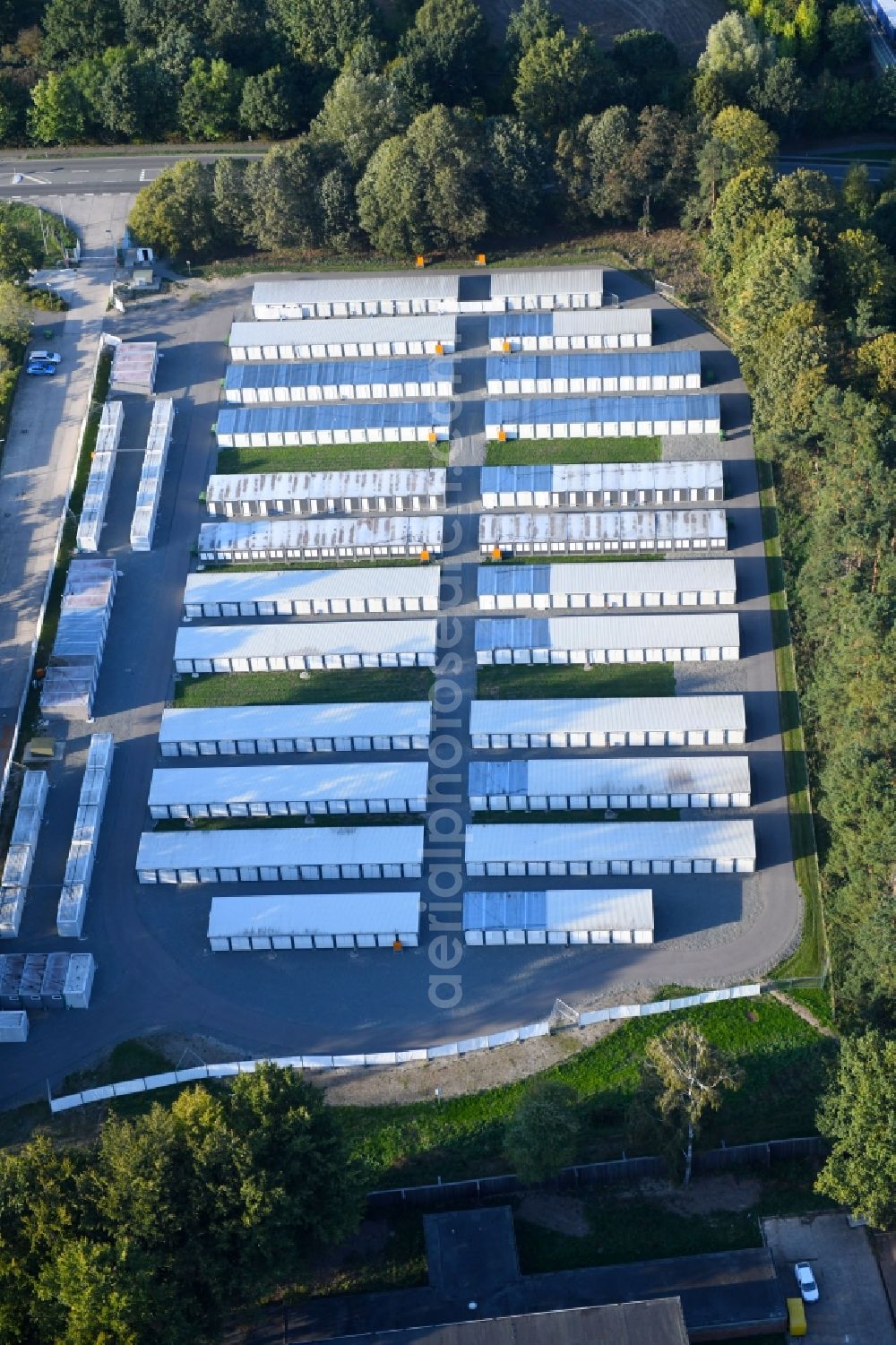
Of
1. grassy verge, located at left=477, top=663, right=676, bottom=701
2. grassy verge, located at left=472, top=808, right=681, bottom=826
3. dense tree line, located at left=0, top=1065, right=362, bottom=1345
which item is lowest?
dense tree line, located at left=0, top=1065, right=362, bottom=1345

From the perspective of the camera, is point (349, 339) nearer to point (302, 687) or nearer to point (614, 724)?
point (302, 687)

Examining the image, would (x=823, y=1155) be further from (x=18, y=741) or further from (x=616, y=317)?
(x=616, y=317)

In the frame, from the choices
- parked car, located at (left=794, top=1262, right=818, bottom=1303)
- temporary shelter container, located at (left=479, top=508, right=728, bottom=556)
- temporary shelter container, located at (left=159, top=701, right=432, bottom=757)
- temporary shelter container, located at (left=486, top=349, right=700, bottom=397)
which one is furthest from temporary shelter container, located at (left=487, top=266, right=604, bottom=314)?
parked car, located at (left=794, top=1262, right=818, bottom=1303)

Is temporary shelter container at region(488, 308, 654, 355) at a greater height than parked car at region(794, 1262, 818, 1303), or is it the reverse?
temporary shelter container at region(488, 308, 654, 355)

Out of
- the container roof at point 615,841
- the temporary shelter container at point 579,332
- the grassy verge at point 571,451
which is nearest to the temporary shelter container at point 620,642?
the container roof at point 615,841

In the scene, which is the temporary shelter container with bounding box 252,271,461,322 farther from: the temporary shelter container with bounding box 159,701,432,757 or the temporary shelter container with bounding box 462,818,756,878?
the temporary shelter container with bounding box 462,818,756,878

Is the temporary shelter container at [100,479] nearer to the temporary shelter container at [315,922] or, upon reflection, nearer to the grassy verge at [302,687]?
the grassy verge at [302,687]
